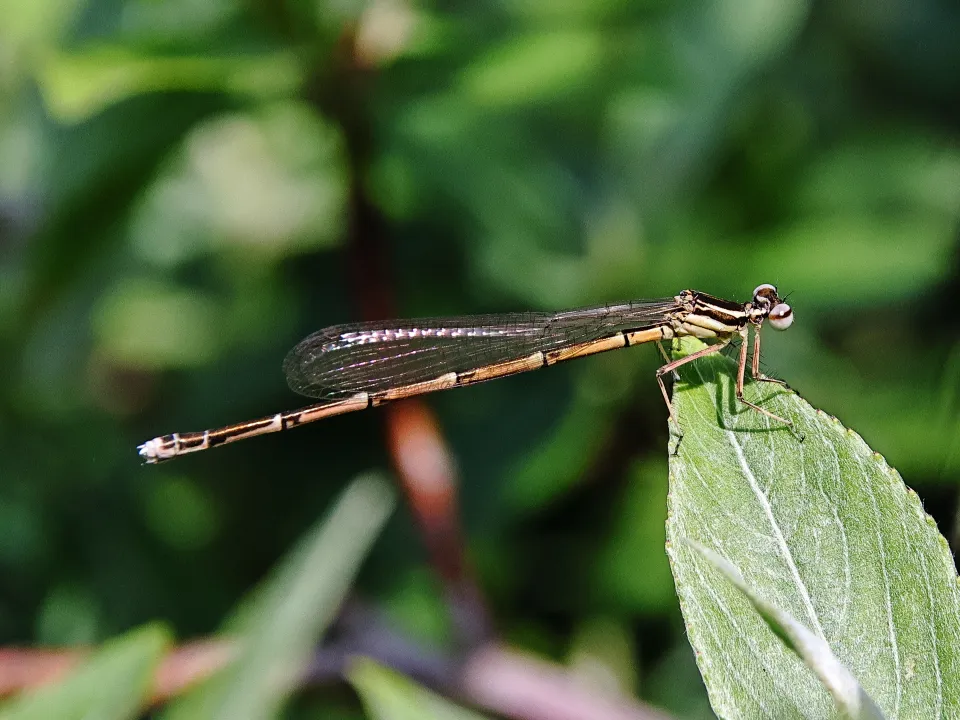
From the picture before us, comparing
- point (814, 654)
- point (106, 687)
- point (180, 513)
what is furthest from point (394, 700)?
point (180, 513)

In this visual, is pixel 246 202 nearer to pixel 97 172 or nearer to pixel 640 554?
pixel 97 172

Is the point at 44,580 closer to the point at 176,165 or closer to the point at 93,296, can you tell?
the point at 93,296

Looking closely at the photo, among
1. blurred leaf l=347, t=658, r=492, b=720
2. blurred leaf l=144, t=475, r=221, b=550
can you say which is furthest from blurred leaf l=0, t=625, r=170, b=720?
blurred leaf l=144, t=475, r=221, b=550

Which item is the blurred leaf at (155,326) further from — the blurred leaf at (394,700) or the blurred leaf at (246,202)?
the blurred leaf at (394,700)

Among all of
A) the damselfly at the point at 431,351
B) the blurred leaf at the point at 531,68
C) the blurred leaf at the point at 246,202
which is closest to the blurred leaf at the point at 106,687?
the damselfly at the point at 431,351

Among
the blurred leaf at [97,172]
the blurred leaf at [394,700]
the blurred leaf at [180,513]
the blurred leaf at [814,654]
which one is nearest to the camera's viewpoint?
the blurred leaf at [814,654]

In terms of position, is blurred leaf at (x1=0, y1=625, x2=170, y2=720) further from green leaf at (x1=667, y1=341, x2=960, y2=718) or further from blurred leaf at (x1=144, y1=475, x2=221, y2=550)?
blurred leaf at (x1=144, y1=475, x2=221, y2=550)
